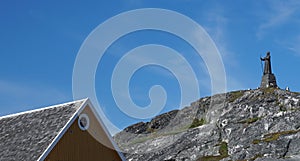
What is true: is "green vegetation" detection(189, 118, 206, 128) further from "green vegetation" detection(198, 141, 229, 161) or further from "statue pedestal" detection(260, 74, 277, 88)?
"green vegetation" detection(198, 141, 229, 161)

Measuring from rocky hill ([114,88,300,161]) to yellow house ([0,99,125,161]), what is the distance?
56.1 metres

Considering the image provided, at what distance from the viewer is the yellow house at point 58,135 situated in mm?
29109

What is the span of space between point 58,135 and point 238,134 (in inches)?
3288

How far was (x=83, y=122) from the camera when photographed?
3209 centimetres

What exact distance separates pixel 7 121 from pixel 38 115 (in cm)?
301

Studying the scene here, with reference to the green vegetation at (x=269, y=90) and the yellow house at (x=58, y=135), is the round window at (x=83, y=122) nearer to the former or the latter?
the yellow house at (x=58, y=135)

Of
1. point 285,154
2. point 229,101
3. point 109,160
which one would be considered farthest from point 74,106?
point 229,101

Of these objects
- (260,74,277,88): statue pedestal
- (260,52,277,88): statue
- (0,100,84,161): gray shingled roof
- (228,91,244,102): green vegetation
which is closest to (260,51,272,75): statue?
(260,52,277,88): statue

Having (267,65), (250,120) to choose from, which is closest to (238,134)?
(250,120)

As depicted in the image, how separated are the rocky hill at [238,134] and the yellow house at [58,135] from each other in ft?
184

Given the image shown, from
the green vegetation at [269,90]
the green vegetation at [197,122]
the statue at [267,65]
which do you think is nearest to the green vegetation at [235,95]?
the green vegetation at [269,90]

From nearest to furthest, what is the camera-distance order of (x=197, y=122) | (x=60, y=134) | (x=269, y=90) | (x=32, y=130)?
(x=60, y=134)
(x=32, y=130)
(x=269, y=90)
(x=197, y=122)

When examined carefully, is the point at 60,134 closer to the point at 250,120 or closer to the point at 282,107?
the point at 250,120

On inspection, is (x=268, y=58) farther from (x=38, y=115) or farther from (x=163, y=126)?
(x=38, y=115)
